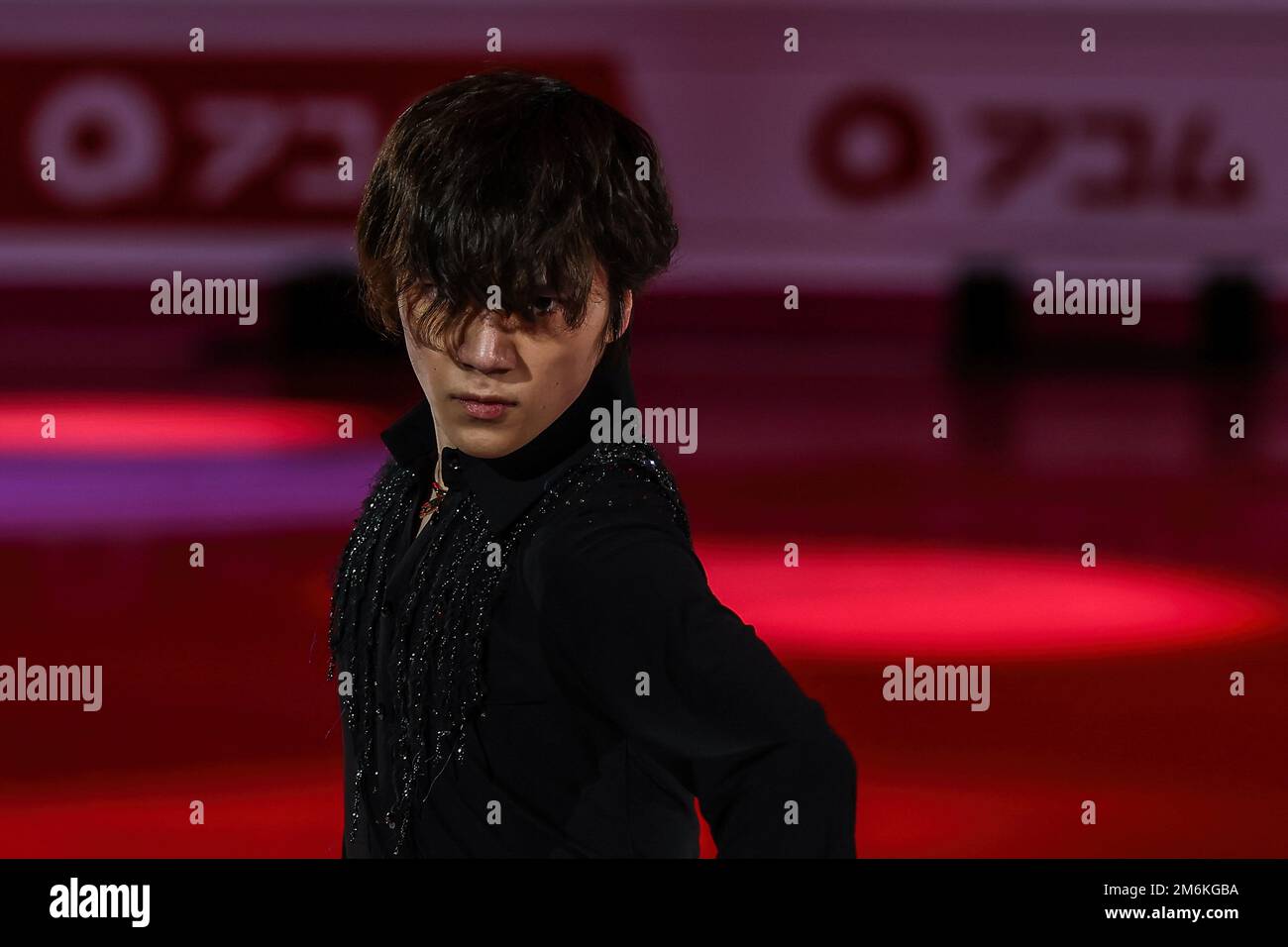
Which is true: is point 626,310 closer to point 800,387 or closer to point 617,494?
point 617,494

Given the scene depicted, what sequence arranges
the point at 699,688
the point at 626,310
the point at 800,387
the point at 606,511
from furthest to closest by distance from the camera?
the point at 800,387 < the point at 626,310 < the point at 606,511 < the point at 699,688

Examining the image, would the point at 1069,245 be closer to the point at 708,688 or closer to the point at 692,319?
the point at 692,319

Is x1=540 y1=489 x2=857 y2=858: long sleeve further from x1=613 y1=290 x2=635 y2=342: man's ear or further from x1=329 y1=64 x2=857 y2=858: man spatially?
x1=613 y1=290 x2=635 y2=342: man's ear

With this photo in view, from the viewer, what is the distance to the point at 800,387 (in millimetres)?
12305

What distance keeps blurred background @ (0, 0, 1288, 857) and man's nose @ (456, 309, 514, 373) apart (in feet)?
6.21

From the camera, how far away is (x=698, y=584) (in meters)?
1.18

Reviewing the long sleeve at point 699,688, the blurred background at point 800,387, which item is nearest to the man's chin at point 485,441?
the long sleeve at point 699,688

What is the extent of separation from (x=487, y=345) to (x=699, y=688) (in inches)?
12.6

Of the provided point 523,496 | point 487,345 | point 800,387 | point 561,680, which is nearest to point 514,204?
point 487,345

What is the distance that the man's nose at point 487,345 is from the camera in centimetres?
130

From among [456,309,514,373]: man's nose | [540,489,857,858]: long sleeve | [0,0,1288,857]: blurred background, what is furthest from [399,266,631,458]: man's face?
[0,0,1288,857]: blurred background
